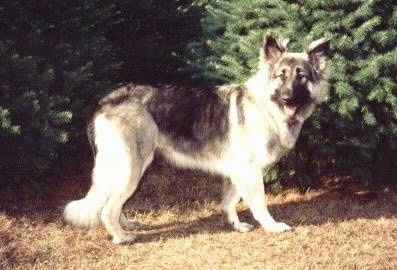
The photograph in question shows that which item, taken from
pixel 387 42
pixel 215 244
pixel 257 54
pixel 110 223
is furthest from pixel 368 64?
pixel 110 223

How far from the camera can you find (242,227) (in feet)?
17.4

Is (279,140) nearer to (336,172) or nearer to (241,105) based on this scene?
(241,105)

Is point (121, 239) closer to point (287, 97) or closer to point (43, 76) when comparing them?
point (43, 76)

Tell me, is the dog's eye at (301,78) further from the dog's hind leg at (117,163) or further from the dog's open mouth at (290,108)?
the dog's hind leg at (117,163)

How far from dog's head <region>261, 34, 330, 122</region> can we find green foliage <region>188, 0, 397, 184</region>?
0.48 m

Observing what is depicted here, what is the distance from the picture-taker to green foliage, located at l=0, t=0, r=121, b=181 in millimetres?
5156

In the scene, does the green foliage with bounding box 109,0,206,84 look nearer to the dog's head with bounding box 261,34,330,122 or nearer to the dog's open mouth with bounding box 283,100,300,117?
the dog's head with bounding box 261,34,330,122

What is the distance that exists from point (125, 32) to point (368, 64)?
3.28 m

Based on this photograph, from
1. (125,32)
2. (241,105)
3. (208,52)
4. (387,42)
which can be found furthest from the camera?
(125,32)

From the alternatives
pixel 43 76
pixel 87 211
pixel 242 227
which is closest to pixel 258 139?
pixel 242 227

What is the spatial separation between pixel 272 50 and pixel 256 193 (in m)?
1.34

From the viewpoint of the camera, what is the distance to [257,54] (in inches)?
223

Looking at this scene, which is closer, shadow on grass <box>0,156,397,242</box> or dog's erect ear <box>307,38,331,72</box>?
dog's erect ear <box>307,38,331,72</box>

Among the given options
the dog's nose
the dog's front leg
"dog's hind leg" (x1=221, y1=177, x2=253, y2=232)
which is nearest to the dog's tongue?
the dog's nose
